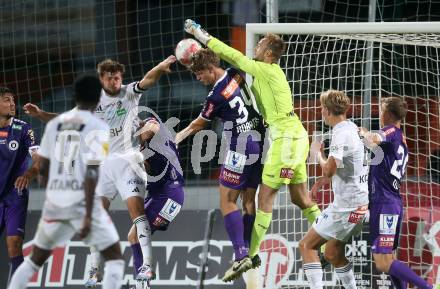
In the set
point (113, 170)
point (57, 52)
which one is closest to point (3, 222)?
point (113, 170)

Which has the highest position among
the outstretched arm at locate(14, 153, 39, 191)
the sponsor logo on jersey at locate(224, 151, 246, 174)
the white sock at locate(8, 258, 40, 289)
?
the sponsor logo on jersey at locate(224, 151, 246, 174)

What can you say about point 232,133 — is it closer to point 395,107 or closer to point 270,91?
point 270,91

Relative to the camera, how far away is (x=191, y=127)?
10445 mm

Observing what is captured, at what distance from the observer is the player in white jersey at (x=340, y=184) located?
9.88m

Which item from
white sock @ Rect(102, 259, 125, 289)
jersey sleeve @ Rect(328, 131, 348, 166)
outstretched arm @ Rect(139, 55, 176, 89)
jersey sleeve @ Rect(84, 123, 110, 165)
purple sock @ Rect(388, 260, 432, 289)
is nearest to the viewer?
jersey sleeve @ Rect(84, 123, 110, 165)

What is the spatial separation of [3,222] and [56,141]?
3.22 m

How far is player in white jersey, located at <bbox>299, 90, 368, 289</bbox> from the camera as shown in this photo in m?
9.88

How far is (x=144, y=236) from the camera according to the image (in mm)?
10727

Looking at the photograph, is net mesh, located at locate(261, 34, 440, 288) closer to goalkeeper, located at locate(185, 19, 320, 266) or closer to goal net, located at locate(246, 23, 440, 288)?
goal net, located at locate(246, 23, 440, 288)

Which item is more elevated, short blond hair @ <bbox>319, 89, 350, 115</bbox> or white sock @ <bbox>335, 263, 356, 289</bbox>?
short blond hair @ <bbox>319, 89, 350, 115</bbox>

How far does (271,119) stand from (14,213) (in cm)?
283

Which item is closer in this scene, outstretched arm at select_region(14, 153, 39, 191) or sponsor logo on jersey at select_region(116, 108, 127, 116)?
outstretched arm at select_region(14, 153, 39, 191)

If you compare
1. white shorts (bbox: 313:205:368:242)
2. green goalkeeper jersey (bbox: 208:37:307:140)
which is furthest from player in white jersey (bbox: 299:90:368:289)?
green goalkeeper jersey (bbox: 208:37:307:140)

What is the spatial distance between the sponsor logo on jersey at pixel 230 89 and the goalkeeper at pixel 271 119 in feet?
0.55
